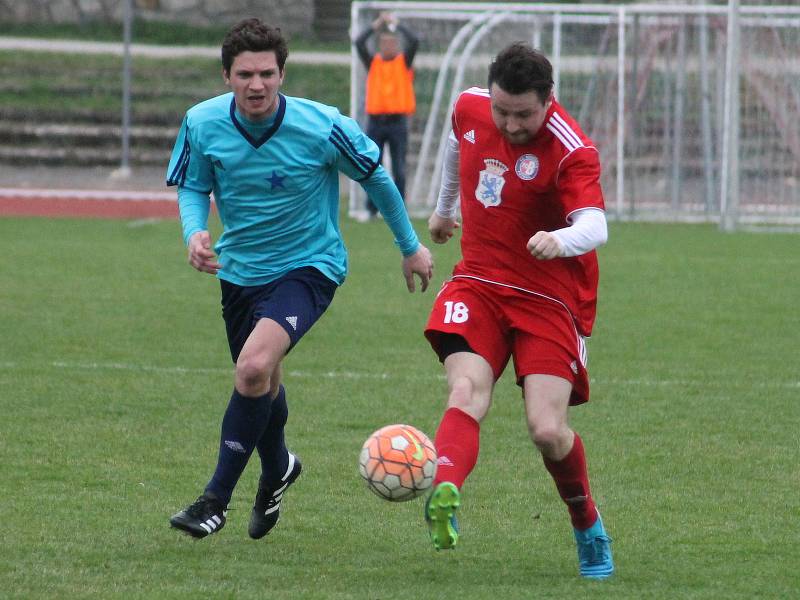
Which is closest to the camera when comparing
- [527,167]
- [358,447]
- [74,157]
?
[527,167]

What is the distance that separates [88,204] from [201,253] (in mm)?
13708

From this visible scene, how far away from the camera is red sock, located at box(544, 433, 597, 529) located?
451 centimetres

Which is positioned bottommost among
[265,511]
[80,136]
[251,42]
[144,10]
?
[80,136]

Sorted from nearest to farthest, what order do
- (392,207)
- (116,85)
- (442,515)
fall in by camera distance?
(442,515) → (392,207) → (116,85)

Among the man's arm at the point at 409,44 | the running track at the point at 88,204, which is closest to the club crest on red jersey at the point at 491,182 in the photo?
the man's arm at the point at 409,44

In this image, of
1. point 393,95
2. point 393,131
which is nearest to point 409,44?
point 393,95

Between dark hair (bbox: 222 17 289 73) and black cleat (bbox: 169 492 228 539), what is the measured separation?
4.64ft

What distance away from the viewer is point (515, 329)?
4.63m

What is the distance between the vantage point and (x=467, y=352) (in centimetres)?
459

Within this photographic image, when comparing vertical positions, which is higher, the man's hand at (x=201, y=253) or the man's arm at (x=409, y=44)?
the man's arm at (x=409, y=44)

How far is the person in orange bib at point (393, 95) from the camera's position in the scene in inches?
602

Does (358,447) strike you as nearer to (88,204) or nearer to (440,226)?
(440,226)

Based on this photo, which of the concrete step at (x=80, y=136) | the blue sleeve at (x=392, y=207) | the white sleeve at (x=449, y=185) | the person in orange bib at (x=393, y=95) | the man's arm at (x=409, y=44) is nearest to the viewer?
the white sleeve at (x=449, y=185)

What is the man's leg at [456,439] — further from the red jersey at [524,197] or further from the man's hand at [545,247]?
the man's hand at [545,247]
